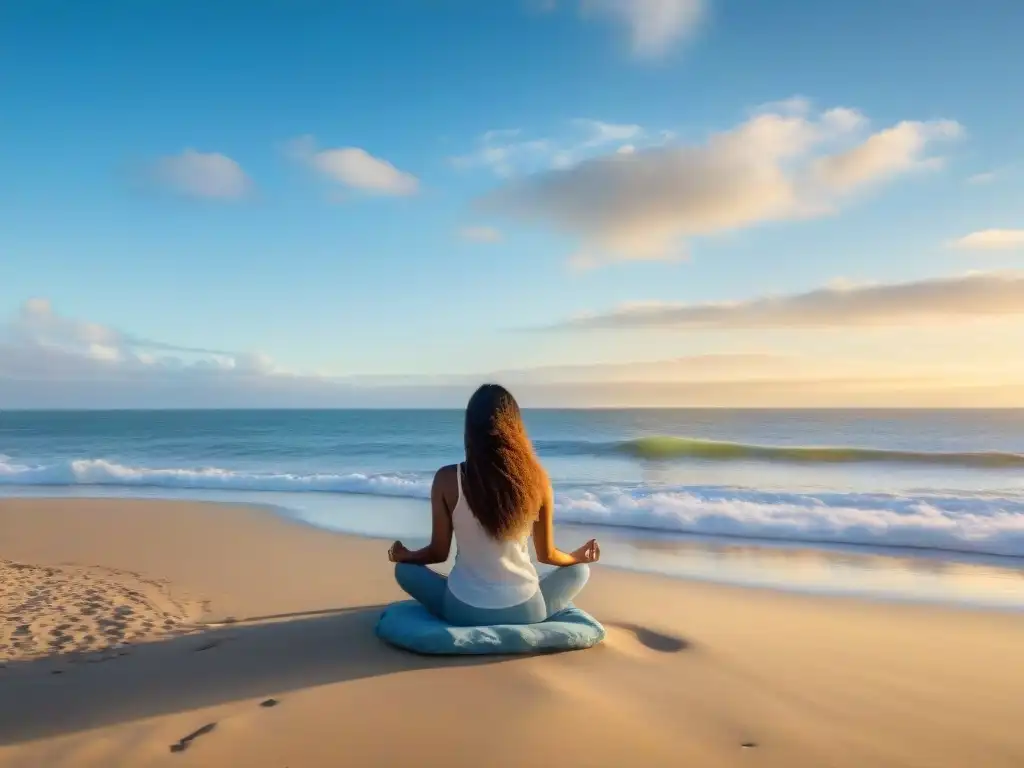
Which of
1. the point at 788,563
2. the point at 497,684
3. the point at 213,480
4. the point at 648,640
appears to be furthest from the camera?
the point at 213,480

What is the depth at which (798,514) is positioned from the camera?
32.7 ft

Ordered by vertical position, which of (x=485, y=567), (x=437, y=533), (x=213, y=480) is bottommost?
(x=213, y=480)

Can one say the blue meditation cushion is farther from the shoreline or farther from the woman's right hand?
the shoreline

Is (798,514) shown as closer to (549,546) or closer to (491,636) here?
(549,546)

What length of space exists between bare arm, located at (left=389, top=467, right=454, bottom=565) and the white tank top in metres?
0.08

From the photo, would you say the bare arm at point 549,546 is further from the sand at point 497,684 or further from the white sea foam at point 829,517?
the white sea foam at point 829,517

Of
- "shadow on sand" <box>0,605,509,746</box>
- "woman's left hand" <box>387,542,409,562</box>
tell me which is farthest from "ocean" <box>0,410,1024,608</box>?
"shadow on sand" <box>0,605,509,746</box>

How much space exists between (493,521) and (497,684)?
881 mm

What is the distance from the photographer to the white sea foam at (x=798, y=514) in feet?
28.4

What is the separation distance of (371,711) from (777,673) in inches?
→ 93.9

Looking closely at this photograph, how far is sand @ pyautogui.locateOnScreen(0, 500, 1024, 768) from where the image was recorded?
3.12 meters

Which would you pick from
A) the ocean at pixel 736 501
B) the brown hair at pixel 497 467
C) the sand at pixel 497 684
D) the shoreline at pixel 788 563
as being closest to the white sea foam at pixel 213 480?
the ocean at pixel 736 501

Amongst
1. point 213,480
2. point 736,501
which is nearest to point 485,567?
point 736,501

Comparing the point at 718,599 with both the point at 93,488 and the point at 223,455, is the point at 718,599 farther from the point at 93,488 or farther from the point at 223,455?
the point at 223,455
